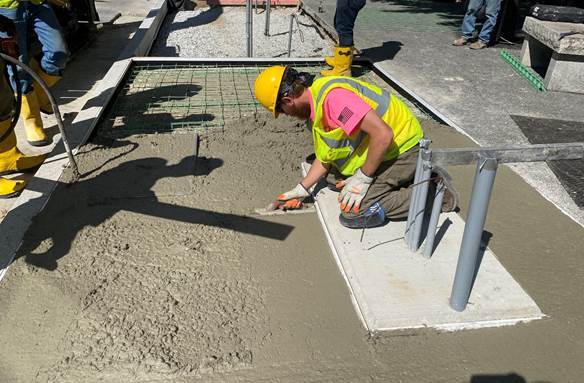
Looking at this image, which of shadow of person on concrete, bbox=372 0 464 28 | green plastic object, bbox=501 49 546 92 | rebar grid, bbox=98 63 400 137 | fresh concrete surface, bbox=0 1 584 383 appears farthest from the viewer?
shadow of person on concrete, bbox=372 0 464 28

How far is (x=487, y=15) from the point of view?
7.07 m

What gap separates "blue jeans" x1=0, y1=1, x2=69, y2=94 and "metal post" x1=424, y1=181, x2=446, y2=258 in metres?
3.38

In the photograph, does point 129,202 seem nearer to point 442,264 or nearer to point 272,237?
point 272,237

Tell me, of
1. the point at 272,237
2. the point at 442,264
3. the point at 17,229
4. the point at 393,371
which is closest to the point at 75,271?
the point at 17,229

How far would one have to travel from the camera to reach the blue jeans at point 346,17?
5.59 meters

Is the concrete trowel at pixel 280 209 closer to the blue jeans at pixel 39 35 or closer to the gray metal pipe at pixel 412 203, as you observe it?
the gray metal pipe at pixel 412 203

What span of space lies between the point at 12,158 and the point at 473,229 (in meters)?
3.43

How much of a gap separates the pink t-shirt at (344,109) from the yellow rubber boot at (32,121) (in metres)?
2.75

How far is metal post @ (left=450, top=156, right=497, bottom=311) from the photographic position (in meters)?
1.97

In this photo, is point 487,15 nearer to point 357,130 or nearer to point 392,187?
point 392,187

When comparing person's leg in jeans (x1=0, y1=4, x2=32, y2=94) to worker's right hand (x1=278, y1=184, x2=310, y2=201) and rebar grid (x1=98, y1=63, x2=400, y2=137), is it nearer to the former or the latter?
rebar grid (x1=98, y1=63, x2=400, y2=137)

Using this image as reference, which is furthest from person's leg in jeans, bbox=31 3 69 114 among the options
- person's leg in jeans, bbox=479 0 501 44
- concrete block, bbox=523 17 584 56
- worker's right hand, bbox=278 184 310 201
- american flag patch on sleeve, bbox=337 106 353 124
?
person's leg in jeans, bbox=479 0 501 44

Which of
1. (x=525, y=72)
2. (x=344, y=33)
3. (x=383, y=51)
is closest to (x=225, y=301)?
(x=344, y=33)

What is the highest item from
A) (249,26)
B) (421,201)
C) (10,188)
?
(249,26)
